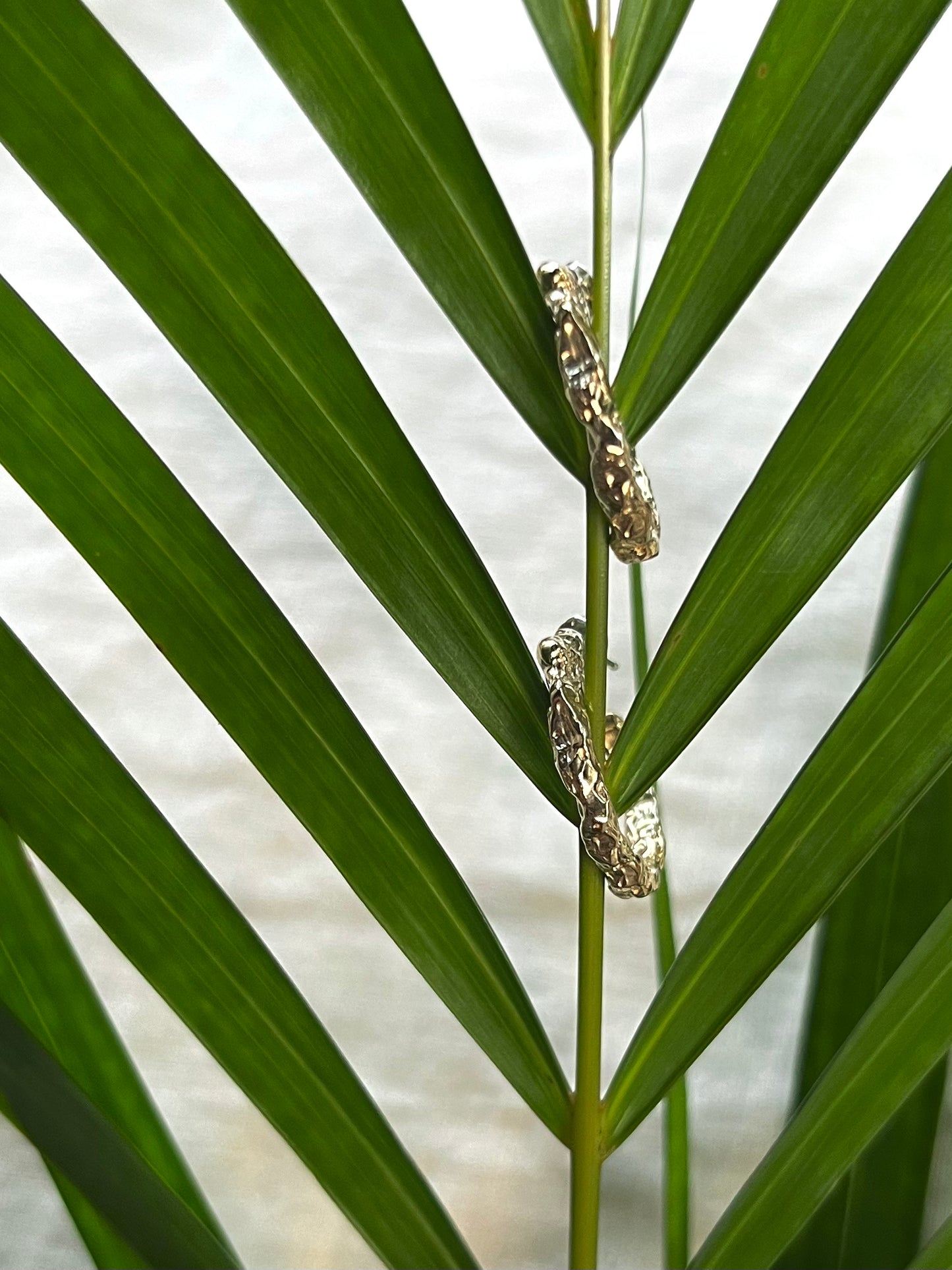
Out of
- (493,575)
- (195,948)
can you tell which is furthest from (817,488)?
(493,575)

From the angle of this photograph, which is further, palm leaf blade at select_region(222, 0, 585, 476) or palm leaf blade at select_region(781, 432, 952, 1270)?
palm leaf blade at select_region(781, 432, 952, 1270)

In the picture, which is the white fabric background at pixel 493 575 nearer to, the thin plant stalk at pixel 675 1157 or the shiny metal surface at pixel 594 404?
the thin plant stalk at pixel 675 1157

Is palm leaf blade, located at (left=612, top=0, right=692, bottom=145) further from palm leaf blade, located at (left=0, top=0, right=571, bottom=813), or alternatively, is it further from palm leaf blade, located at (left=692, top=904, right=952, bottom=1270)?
palm leaf blade, located at (left=692, top=904, right=952, bottom=1270)

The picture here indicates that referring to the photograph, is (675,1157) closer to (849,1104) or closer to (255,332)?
(849,1104)

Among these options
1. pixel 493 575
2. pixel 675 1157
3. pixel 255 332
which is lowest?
pixel 675 1157

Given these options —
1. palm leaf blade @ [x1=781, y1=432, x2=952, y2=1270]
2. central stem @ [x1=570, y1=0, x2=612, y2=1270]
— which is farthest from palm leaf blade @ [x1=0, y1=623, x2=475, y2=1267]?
palm leaf blade @ [x1=781, y1=432, x2=952, y2=1270]

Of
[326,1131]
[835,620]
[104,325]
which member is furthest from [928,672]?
[104,325]

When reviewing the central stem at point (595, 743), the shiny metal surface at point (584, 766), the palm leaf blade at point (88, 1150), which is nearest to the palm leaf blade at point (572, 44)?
the central stem at point (595, 743)

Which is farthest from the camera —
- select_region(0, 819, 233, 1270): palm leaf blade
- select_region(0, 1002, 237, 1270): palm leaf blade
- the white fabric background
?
the white fabric background
